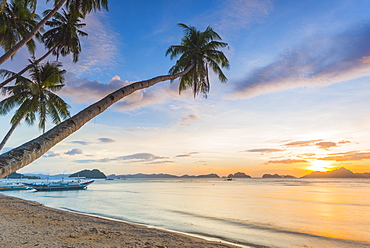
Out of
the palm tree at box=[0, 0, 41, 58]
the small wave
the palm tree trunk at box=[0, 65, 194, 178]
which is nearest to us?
the palm tree trunk at box=[0, 65, 194, 178]

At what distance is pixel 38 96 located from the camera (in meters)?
17.5

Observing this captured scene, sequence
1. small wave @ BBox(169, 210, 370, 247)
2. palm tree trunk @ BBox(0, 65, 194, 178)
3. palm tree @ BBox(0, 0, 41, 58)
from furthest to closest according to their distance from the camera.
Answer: palm tree @ BBox(0, 0, 41, 58), small wave @ BBox(169, 210, 370, 247), palm tree trunk @ BBox(0, 65, 194, 178)

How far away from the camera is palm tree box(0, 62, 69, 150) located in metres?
16.3

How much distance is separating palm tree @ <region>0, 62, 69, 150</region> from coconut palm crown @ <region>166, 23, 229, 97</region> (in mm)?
8946

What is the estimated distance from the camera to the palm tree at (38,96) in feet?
53.6

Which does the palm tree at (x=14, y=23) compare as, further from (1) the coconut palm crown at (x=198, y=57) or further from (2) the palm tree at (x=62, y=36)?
(1) the coconut palm crown at (x=198, y=57)

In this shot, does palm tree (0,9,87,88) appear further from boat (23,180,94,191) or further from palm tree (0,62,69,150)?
boat (23,180,94,191)

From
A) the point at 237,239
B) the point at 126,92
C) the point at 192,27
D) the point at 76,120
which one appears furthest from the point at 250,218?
the point at 76,120

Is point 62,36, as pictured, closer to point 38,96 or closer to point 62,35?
point 62,35

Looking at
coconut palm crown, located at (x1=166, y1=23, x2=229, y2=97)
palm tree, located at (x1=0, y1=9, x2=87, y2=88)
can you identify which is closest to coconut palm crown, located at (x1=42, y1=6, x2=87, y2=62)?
palm tree, located at (x1=0, y1=9, x2=87, y2=88)

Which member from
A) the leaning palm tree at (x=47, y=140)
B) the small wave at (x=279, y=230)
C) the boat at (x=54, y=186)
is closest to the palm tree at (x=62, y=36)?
the leaning palm tree at (x=47, y=140)

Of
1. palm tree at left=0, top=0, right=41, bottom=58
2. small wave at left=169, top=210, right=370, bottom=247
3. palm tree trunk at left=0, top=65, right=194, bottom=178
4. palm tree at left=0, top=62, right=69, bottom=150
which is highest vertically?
palm tree at left=0, top=0, right=41, bottom=58

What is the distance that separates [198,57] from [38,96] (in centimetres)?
1207

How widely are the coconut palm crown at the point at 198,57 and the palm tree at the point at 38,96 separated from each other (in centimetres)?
895
